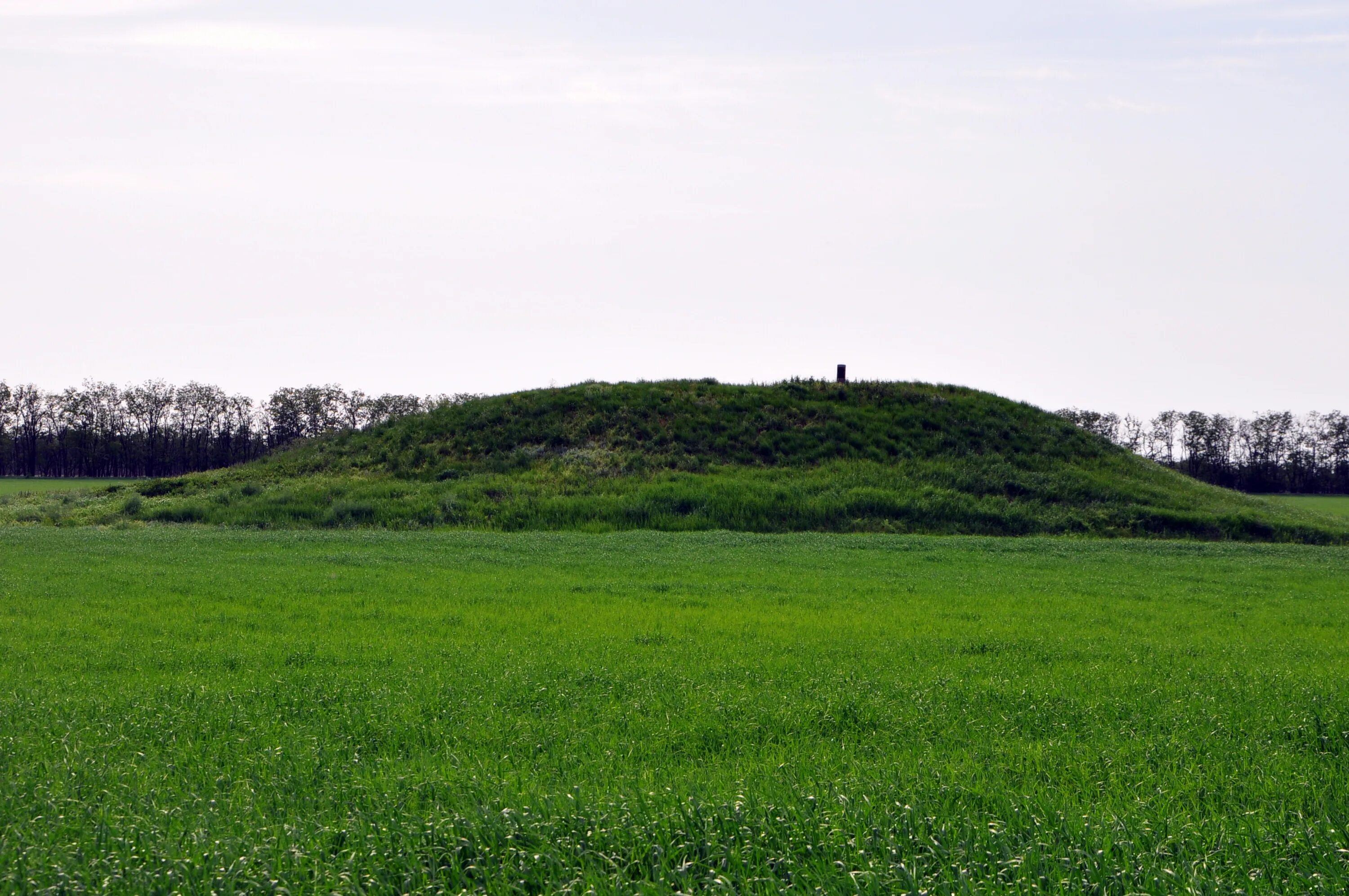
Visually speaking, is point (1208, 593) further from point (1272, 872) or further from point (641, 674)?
point (1272, 872)

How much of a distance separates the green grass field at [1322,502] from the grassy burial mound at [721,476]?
17480mm

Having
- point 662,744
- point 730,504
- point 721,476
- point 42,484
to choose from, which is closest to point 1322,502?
point 721,476

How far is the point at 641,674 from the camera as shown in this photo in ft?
31.2

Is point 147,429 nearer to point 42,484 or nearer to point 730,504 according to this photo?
point 42,484

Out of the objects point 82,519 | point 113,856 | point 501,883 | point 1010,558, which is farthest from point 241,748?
point 82,519

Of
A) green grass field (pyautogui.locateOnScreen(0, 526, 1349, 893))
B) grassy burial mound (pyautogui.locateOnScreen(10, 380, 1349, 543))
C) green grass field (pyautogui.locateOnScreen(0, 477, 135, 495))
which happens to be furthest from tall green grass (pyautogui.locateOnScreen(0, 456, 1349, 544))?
green grass field (pyautogui.locateOnScreen(0, 477, 135, 495))

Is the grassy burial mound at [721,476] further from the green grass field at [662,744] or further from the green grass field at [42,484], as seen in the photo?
the green grass field at [42,484]

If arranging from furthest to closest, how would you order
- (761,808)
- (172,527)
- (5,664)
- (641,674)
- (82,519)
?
(82,519), (172,527), (5,664), (641,674), (761,808)

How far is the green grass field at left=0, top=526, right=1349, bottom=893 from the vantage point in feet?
15.2

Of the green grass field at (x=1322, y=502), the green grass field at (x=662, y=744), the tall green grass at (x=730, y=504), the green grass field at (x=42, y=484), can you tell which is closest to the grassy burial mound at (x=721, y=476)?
the tall green grass at (x=730, y=504)

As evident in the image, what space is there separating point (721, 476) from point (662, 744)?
113 feet

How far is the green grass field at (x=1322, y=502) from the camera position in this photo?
6862 cm

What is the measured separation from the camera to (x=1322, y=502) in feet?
297

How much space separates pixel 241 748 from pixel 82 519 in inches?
1393
